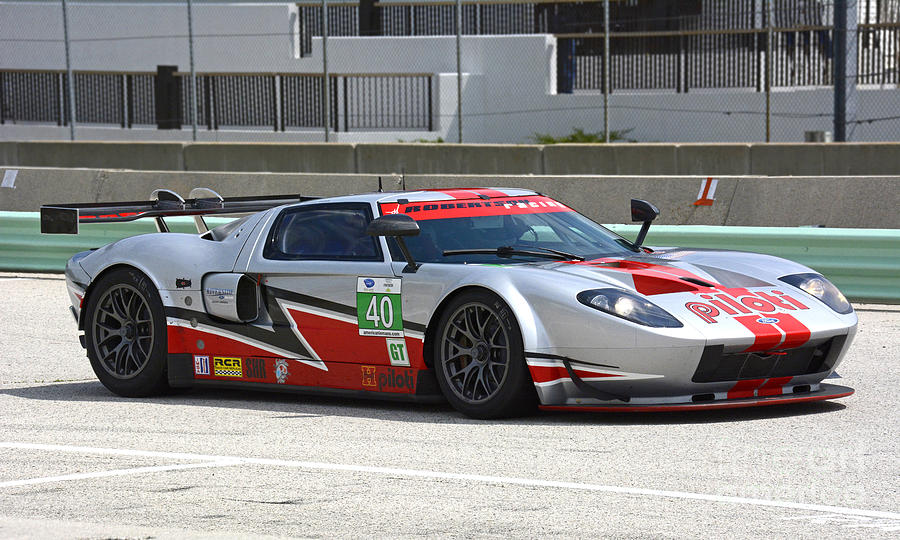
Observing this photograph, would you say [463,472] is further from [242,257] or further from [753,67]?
[753,67]

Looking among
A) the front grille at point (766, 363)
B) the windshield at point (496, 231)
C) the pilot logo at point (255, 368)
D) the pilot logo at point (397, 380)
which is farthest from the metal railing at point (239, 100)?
the front grille at point (766, 363)

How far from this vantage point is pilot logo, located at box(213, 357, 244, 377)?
816cm

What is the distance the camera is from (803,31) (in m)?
28.6

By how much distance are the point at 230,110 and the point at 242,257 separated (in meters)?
24.7

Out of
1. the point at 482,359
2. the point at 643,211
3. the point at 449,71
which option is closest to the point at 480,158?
the point at 449,71

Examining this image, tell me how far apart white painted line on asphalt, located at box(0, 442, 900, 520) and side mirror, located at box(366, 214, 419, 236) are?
5.39 feet

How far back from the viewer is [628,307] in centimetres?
677

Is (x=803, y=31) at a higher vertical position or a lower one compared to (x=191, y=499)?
higher

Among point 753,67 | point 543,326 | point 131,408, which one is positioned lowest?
point 131,408

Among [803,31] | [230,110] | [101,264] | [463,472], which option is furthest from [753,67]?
[463,472]

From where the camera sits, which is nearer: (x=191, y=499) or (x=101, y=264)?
(x=191, y=499)

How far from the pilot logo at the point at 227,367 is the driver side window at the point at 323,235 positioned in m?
0.67

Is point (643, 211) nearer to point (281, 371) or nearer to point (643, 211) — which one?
point (643, 211)

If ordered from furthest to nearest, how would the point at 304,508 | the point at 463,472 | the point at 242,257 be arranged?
the point at 242,257, the point at 463,472, the point at 304,508
